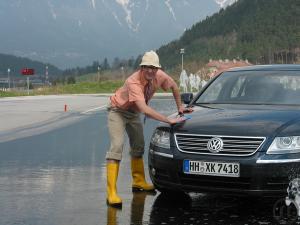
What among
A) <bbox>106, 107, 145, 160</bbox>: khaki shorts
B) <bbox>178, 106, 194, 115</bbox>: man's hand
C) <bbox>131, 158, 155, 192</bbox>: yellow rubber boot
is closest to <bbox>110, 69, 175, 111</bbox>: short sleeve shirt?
<bbox>106, 107, 145, 160</bbox>: khaki shorts

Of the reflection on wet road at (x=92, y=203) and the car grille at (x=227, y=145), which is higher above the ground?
the car grille at (x=227, y=145)

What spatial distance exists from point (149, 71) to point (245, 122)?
127cm

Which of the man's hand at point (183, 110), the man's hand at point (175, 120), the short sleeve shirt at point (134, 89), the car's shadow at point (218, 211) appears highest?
the short sleeve shirt at point (134, 89)

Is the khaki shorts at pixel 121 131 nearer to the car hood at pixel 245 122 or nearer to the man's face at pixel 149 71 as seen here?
the man's face at pixel 149 71

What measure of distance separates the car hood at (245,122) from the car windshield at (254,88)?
0.43m

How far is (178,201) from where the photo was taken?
7.29 metres

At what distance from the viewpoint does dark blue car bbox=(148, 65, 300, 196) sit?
627 cm

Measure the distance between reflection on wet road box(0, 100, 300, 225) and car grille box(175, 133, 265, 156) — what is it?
610mm

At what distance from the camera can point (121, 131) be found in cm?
755

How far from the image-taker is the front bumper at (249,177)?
6242 mm

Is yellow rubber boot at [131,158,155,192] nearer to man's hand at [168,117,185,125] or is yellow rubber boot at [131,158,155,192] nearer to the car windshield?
the car windshield

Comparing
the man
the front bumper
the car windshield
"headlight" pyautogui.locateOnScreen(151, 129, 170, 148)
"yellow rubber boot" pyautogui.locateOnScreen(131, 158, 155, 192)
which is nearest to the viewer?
the front bumper

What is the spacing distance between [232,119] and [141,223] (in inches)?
52.9

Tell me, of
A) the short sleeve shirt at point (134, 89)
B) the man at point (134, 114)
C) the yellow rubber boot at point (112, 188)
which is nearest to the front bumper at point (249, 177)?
the man at point (134, 114)
